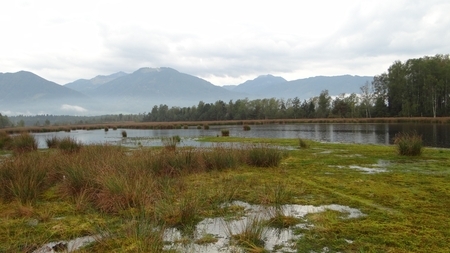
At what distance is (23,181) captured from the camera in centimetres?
645

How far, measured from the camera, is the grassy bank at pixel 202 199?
13.5 feet

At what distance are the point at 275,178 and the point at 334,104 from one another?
251 ft

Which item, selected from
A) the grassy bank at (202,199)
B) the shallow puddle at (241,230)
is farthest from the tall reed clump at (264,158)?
the shallow puddle at (241,230)

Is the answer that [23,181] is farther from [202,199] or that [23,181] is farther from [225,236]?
[225,236]

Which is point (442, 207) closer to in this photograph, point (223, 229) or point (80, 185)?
point (223, 229)

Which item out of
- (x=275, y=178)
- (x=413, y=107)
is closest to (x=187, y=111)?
(x=413, y=107)

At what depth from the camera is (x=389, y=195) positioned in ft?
20.4

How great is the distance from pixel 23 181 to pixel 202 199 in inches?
152

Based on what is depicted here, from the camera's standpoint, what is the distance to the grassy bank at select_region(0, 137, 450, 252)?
162 inches

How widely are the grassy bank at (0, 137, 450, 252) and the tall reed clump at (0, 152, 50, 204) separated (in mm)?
22

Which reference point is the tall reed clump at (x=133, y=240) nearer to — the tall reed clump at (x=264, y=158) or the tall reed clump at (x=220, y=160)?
the tall reed clump at (x=220, y=160)

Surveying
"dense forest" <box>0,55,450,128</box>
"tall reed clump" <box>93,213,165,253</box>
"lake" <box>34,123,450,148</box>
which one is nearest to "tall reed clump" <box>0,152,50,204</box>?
"tall reed clump" <box>93,213,165,253</box>

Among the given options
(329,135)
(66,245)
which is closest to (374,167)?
(66,245)

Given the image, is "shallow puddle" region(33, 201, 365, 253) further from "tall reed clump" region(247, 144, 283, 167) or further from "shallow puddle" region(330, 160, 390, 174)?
"tall reed clump" region(247, 144, 283, 167)
